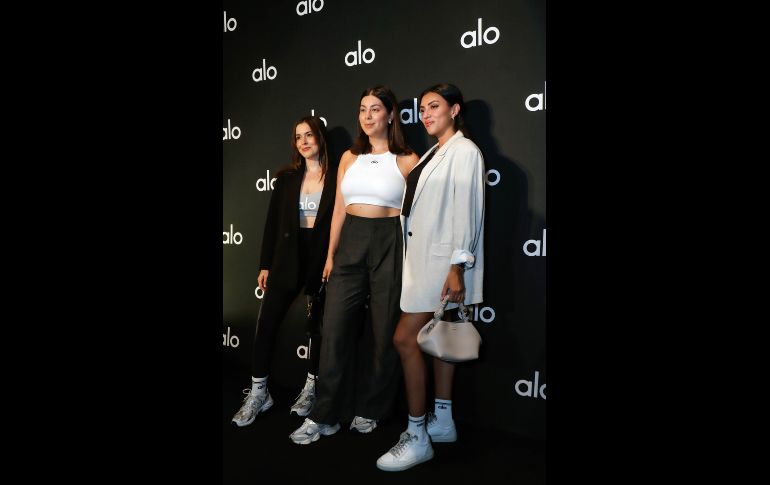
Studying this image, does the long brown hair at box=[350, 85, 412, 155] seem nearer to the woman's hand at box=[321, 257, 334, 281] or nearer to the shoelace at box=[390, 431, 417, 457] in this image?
the woman's hand at box=[321, 257, 334, 281]

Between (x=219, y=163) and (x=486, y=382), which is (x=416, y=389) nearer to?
(x=486, y=382)

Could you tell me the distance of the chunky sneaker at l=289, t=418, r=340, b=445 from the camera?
2408 millimetres

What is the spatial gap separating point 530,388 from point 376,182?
57.5 inches

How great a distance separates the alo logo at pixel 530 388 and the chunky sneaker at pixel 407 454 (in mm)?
679

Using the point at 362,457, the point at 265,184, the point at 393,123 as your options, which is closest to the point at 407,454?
the point at 362,457

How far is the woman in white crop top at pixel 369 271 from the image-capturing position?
2.44 m

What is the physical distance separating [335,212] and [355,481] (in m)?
1.46

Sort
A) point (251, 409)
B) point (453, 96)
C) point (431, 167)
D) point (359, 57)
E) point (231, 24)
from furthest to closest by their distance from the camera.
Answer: point (231, 24), point (359, 57), point (251, 409), point (453, 96), point (431, 167)

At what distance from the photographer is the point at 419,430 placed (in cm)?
216

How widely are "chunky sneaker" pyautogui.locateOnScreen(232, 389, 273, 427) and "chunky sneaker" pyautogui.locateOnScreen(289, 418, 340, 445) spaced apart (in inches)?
13.7

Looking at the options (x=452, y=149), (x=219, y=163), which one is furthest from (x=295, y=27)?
(x=219, y=163)

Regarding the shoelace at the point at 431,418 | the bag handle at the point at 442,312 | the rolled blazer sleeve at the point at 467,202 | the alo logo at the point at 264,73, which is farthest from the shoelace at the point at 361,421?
the alo logo at the point at 264,73

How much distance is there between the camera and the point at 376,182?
244cm

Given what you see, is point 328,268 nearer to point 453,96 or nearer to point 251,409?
point 251,409
